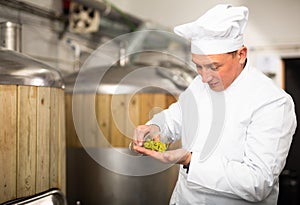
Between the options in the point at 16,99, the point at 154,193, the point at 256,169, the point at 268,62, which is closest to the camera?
the point at 256,169

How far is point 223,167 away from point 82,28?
186 centimetres

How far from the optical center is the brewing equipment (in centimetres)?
171

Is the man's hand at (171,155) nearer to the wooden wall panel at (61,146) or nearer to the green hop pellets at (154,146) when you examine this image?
the green hop pellets at (154,146)

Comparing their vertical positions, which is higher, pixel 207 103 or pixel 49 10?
pixel 49 10

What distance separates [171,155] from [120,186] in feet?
3.38

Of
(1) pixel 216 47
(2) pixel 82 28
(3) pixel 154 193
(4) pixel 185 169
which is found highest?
(2) pixel 82 28

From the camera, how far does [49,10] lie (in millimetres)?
2908

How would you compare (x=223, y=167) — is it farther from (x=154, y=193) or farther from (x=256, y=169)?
(x=154, y=193)

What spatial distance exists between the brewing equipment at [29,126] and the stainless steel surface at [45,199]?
0.05 meters

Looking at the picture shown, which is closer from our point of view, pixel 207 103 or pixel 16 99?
pixel 207 103

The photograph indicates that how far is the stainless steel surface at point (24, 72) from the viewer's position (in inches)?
68.1

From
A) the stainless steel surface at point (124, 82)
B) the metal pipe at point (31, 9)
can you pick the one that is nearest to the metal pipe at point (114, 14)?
the metal pipe at point (31, 9)

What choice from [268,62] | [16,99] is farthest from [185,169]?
[268,62]

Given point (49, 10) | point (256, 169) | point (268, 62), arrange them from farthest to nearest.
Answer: point (268, 62), point (49, 10), point (256, 169)
